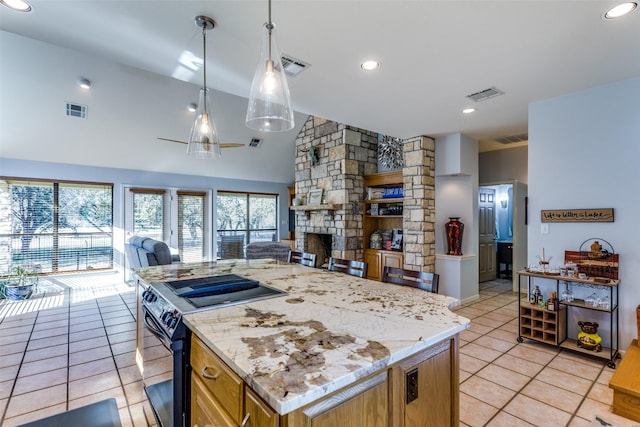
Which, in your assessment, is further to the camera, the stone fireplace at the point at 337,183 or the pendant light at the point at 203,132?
the stone fireplace at the point at 337,183

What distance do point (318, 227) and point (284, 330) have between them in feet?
16.7

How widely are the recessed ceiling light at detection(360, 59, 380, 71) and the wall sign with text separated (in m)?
2.47

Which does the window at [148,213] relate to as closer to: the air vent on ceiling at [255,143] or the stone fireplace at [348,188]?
the air vent on ceiling at [255,143]

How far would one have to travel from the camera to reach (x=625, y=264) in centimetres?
288

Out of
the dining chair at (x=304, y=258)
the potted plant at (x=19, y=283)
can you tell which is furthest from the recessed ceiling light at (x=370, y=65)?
the potted plant at (x=19, y=283)

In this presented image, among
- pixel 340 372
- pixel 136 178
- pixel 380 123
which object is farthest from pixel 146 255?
pixel 340 372

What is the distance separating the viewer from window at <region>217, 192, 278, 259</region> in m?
8.05

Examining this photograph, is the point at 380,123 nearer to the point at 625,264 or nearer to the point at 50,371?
the point at 625,264

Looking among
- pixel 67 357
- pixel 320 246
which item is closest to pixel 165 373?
pixel 67 357

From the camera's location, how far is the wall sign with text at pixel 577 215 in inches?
116

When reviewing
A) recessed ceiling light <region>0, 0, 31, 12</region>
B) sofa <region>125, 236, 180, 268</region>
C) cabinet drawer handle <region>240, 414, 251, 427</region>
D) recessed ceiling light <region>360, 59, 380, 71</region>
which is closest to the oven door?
cabinet drawer handle <region>240, 414, 251, 427</region>

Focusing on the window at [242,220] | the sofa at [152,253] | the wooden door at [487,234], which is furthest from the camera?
the window at [242,220]

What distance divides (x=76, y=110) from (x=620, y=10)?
674cm

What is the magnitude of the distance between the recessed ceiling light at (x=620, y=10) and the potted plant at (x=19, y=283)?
7.86 metres
